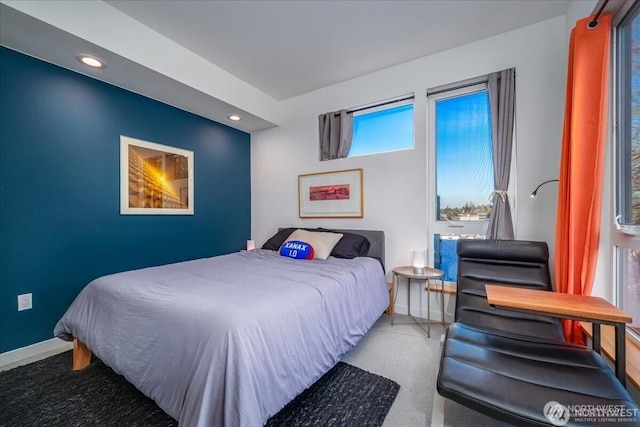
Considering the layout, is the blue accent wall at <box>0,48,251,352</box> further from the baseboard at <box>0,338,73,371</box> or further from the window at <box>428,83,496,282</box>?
the window at <box>428,83,496,282</box>

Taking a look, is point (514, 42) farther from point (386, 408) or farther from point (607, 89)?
point (386, 408)

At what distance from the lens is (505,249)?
203 cm

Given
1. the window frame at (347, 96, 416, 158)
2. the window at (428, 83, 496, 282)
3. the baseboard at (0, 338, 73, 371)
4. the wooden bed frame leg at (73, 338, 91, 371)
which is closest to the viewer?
the wooden bed frame leg at (73, 338, 91, 371)

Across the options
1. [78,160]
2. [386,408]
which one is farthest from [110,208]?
[386,408]

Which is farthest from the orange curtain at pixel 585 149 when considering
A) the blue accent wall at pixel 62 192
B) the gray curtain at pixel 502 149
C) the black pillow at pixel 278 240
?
the blue accent wall at pixel 62 192

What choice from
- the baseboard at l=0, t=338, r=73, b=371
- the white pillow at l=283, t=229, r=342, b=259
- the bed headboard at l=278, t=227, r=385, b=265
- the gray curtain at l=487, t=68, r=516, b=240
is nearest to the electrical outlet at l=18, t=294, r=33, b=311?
the baseboard at l=0, t=338, r=73, b=371

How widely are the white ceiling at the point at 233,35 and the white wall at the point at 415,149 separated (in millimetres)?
170

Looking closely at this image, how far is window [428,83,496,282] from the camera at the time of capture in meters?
2.52

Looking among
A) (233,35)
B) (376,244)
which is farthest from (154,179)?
(376,244)

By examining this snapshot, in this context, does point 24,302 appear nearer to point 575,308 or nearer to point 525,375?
point 525,375

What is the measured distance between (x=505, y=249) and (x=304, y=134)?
2.65 meters

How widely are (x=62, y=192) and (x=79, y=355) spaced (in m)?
1.37

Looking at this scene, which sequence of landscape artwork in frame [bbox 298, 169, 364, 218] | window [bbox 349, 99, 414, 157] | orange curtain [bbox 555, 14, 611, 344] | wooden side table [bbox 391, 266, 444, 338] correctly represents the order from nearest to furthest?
orange curtain [bbox 555, 14, 611, 344] → wooden side table [bbox 391, 266, 444, 338] → window [bbox 349, 99, 414, 157] → landscape artwork in frame [bbox 298, 169, 364, 218]

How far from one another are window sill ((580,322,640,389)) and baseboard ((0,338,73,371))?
3704mm
